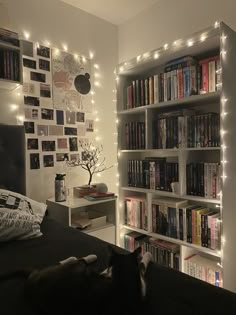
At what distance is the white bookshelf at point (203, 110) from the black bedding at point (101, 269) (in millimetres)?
909

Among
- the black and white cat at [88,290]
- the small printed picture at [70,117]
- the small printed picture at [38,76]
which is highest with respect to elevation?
the small printed picture at [38,76]

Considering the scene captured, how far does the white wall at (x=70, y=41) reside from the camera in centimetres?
203

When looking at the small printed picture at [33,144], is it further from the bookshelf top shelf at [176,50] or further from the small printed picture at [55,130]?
the bookshelf top shelf at [176,50]

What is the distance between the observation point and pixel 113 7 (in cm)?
243

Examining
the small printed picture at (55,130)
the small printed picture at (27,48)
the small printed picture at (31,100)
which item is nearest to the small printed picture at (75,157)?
the small printed picture at (55,130)

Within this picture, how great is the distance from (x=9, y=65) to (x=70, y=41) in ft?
2.61

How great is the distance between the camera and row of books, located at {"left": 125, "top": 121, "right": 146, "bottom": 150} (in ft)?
7.45

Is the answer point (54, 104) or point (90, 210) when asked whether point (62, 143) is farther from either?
point (90, 210)

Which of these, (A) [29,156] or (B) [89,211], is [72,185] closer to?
(B) [89,211]

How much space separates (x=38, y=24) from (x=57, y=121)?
83cm

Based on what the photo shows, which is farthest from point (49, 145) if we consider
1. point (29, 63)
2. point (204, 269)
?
point (204, 269)

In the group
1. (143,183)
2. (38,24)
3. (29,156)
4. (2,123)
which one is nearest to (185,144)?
(143,183)

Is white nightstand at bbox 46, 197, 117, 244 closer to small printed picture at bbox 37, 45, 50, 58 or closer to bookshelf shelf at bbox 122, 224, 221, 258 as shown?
bookshelf shelf at bbox 122, 224, 221, 258

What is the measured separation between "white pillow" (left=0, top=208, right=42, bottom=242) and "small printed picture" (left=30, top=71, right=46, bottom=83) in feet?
4.09
